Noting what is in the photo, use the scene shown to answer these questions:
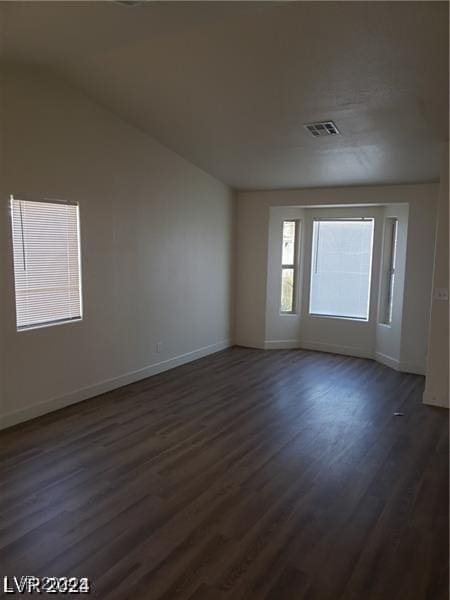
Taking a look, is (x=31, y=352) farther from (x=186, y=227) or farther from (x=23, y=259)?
(x=186, y=227)

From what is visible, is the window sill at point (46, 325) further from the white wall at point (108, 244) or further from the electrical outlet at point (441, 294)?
the electrical outlet at point (441, 294)

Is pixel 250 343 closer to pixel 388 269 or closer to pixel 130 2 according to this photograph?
pixel 388 269

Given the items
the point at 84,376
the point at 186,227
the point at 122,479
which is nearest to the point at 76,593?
the point at 122,479

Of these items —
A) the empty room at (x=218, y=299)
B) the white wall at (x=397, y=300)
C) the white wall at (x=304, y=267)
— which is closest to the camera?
the empty room at (x=218, y=299)

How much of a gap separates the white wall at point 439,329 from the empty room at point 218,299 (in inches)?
0.8

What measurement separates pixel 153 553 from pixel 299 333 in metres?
5.13

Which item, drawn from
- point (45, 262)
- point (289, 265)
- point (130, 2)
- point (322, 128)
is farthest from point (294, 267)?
point (130, 2)

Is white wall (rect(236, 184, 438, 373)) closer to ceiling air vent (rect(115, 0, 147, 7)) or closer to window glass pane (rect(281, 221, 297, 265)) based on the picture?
window glass pane (rect(281, 221, 297, 265))

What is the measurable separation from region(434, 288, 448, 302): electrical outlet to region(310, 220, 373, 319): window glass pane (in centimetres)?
197

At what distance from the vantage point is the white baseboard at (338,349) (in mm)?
6422

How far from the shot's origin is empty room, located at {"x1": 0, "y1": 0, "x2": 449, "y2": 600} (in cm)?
235

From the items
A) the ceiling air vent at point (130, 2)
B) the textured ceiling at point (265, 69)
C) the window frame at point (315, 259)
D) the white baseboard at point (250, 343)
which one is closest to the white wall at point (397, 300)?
the window frame at point (315, 259)

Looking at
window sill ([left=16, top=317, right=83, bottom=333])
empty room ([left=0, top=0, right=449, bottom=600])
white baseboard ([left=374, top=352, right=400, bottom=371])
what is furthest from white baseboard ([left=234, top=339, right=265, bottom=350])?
window sill ([left=16, top=317, right=83, bottom=333])

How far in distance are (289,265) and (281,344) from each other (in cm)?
130
